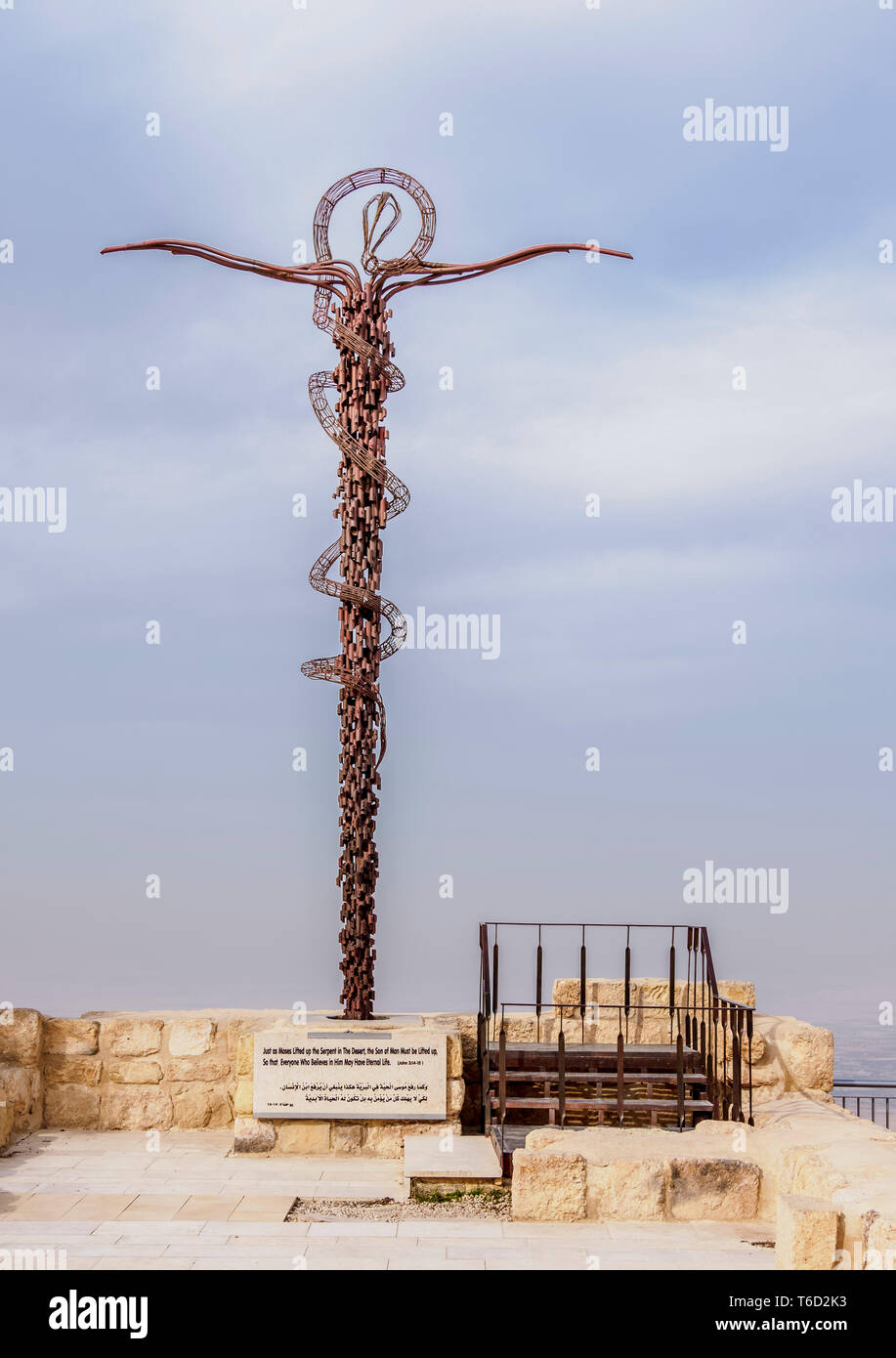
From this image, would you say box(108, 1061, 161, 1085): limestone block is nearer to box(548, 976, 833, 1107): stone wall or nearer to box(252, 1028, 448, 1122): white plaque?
box(252, 1028, 448, 1122): white plaque

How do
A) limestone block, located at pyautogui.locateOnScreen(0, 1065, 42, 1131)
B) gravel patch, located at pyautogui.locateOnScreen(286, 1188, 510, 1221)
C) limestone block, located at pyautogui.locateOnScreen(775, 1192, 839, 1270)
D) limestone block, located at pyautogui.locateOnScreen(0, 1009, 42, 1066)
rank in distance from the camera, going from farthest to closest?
limestone block, located at pyautogui.locateOnScreen(0, 1009, 42, 1066) < limestone block, located at pyautogui.locateOnScreen(0, 1065, 42, 1131) < gravel patch, located at pyautogui.locateOnScreen(286, 1188, 510, 1221) < limestone block, located at pyautogui.locateOnScreen(775, 1192, 839, 1270)

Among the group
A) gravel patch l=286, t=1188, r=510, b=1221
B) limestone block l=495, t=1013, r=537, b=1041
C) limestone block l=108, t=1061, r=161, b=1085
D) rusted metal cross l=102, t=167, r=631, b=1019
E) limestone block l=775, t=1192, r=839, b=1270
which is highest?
rusted metal cross l=102, t=167, r=631, b=1019

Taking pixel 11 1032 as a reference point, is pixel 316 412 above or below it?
above

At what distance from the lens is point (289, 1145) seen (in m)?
10.3

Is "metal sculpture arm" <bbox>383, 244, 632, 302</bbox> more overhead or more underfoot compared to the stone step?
more overhead

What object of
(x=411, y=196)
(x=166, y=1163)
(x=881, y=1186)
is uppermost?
(x=411, y=196)

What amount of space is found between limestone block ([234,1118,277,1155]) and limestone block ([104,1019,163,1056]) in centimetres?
144

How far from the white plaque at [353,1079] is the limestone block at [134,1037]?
4.87 feet

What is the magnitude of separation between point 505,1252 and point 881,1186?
5.88 feet

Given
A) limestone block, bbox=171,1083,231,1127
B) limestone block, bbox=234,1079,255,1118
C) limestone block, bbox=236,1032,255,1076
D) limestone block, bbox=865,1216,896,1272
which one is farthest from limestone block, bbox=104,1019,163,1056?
limestone block, bbox=865,1216,896,1272

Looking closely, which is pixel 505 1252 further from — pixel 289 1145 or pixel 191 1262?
pixel 289 1145

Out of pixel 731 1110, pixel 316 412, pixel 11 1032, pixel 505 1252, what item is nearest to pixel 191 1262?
pixel 505 1252

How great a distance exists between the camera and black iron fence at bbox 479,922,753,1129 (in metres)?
9.70

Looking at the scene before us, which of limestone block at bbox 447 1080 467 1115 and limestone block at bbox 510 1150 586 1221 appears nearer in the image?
limestone block at bbox 510 1150 586 1221
